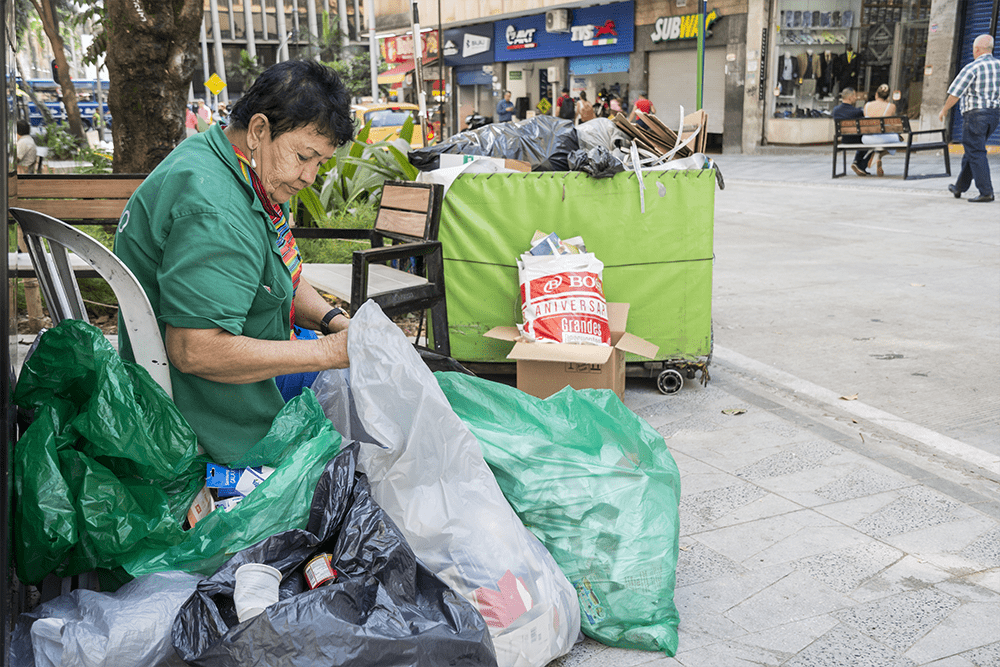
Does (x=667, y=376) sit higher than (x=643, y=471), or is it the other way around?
(x=643, y=471)

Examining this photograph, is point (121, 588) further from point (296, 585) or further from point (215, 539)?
point (296, 585)

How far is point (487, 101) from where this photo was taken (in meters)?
35.6

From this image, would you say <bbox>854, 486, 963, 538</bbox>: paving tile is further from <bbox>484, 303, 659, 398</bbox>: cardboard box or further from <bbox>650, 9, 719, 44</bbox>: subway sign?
<bbox>650, 9, 719, 44</bbox>: subway sign

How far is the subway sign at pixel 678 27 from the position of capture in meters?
23.6

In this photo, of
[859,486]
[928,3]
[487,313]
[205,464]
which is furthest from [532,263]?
[928,3]

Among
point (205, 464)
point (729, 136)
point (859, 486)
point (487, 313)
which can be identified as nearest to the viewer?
point (205, 464)

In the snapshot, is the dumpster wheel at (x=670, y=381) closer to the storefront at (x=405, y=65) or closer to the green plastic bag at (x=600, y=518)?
the green plastic bag at (x=600, y=518)

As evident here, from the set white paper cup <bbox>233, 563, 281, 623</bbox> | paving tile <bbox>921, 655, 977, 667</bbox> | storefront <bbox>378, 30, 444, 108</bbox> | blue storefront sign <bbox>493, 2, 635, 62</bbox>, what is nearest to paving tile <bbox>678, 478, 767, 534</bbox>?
paving tile <bbox>921, 655, 977, 667</bbox>

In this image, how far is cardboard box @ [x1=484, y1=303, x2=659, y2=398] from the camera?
3803 millimetres

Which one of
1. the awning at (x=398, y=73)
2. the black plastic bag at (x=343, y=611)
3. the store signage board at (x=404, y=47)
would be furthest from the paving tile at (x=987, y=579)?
the awning at (x=398, y=73)

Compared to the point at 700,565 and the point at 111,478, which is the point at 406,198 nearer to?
the point at 700,565

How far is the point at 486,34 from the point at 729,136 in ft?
43.7

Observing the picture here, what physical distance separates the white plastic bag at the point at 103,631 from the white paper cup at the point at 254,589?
6.7 inches

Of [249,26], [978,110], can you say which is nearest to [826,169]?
[978,110]
